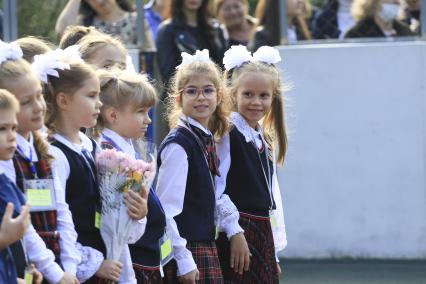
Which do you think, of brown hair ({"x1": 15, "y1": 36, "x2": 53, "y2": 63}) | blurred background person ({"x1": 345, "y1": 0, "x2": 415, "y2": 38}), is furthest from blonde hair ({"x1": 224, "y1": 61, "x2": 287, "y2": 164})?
blurred background person ({"x1": 345, "y1": 0, "x2": 415, "y2": 38})

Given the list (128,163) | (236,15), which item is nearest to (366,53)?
(236,15)

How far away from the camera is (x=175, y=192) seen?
473 cm

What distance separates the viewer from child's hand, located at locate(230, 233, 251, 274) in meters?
5.00

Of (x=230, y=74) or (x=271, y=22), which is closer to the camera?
(x=230, y=74)

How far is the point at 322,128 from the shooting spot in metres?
7.96

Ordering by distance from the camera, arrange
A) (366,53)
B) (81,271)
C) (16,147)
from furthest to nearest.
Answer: (366,53) → (81,271) → (16,147)

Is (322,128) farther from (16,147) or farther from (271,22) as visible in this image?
(16,147)

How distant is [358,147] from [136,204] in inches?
156

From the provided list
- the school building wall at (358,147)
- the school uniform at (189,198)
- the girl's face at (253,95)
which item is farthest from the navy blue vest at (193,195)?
the school building wall at (358,147)

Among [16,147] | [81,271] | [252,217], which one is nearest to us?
[16,147]

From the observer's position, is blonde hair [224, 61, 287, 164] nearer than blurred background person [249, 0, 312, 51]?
Yes

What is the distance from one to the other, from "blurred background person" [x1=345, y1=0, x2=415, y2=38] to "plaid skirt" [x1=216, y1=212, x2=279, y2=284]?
310 cm

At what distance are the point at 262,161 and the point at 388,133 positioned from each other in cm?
285

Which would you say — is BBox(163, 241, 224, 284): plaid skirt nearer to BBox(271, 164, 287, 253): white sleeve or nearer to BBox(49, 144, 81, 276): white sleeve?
BBox(271, 164, 287, 253): white sleeve
